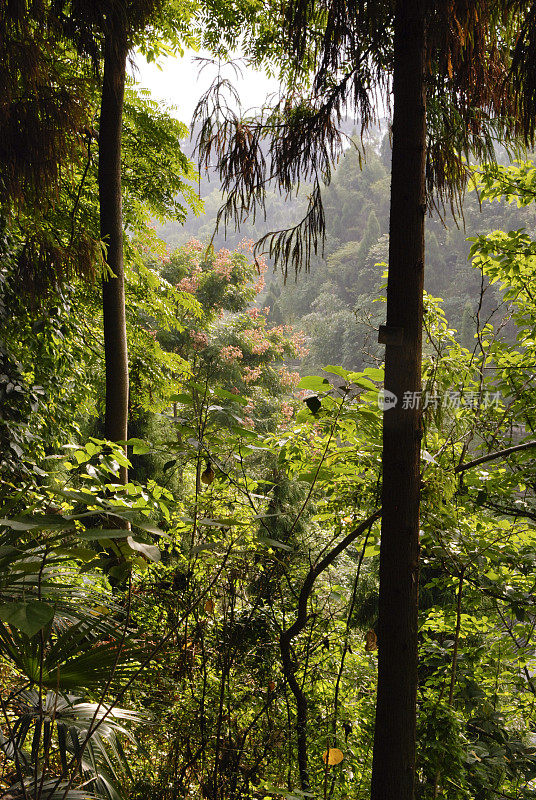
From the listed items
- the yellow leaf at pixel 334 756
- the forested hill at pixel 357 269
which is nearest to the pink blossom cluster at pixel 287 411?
the yellow leaf at pixel 334 756

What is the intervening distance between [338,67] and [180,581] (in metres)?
1.90

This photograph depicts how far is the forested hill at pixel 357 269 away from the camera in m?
29.0

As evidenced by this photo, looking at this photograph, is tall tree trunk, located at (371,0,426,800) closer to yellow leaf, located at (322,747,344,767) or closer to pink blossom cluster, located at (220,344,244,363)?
yellow leaf, located at (322,747,344,767)

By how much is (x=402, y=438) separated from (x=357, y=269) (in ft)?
115

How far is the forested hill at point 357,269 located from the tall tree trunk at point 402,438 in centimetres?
2330

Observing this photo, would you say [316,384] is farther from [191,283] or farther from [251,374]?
[191,283]

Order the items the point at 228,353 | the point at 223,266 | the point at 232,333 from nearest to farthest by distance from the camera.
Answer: the point at 228,353 → the point at 232,333 → the point at 223,266

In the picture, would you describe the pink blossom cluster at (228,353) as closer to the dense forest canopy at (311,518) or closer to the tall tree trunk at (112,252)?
the tall tree trunk at (112,252)

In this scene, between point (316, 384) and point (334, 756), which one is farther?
point (316, 384)

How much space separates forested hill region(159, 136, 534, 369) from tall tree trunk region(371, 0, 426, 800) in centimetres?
2330

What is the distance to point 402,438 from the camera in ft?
4.83


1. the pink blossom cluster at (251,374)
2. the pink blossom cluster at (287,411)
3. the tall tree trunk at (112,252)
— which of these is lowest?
the tall tree trunk at (112,252)

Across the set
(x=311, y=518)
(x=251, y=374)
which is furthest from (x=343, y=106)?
(x=251, y=374)

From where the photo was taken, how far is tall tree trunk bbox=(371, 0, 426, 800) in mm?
1381
